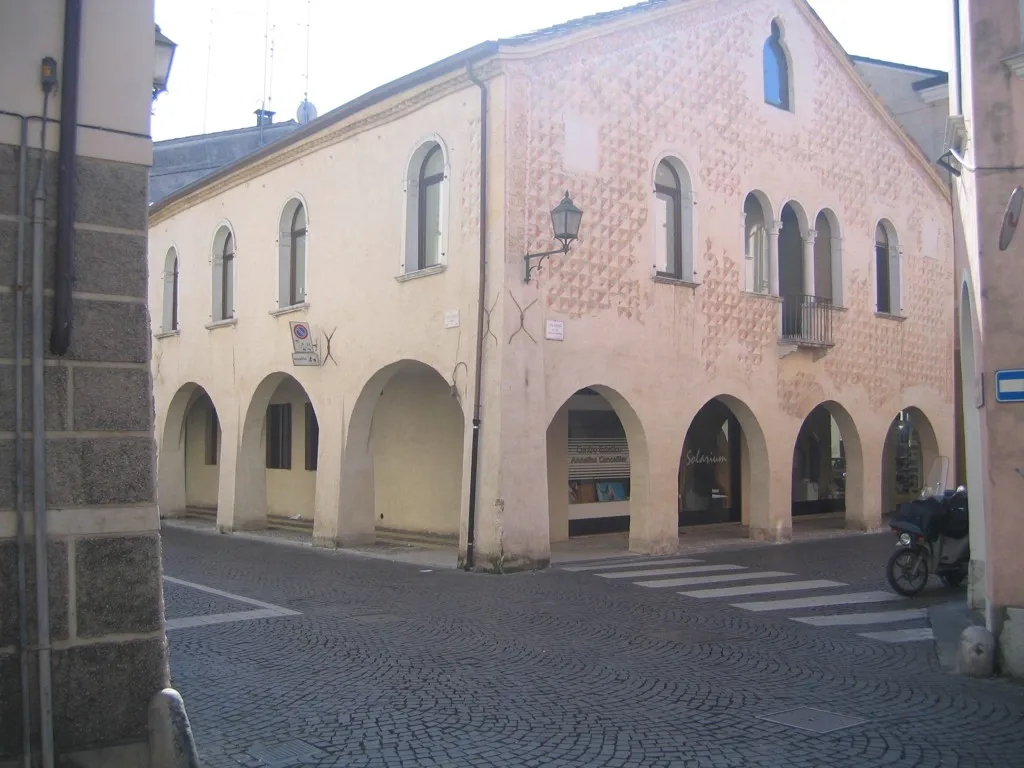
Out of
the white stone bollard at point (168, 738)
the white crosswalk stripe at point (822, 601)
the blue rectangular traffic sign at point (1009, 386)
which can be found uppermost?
the blue rectangular traffic sign at point (1009, 386)

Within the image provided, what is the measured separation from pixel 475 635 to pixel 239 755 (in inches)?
143

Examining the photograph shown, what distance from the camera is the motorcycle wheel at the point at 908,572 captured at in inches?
442

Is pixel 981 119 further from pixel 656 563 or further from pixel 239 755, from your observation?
pixel 656 563

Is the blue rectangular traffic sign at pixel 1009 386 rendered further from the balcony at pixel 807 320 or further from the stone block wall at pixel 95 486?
the balcony at pixel 807 320

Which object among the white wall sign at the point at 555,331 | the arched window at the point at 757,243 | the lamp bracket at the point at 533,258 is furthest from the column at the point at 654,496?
the arched window at the point at 757,243

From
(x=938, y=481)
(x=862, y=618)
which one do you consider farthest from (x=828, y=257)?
(x=862, y=618)

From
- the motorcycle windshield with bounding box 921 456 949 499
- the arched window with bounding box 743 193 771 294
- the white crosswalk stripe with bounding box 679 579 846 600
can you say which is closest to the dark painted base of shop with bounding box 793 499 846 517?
the motorcycle windshield with bounding box 921 456 949 499

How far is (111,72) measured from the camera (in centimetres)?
480

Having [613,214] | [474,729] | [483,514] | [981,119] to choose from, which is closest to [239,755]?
[474,729]

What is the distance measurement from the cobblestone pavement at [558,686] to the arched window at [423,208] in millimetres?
5366

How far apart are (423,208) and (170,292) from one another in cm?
995

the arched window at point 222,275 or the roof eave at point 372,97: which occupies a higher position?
the roof eave at point 372,97

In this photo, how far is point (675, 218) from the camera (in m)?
15.7

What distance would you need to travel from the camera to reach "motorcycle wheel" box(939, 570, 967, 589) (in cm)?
1151
